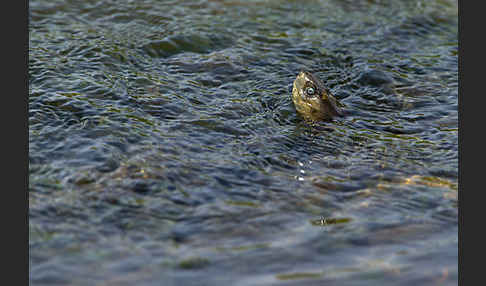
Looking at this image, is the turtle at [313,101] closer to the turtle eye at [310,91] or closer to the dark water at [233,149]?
the turtle eye at [310,91]

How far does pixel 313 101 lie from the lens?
689cm

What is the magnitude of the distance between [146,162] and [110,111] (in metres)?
1.20

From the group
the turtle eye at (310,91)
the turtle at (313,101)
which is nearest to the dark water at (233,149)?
the turtle at (313,101)

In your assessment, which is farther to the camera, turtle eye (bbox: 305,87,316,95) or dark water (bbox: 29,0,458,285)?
turtle eye (bbox: 305,87,316,95)

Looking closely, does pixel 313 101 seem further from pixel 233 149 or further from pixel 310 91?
pixel 233 149

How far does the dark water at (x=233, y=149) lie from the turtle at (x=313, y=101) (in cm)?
16

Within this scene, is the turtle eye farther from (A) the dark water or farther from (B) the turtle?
(A) the dark water

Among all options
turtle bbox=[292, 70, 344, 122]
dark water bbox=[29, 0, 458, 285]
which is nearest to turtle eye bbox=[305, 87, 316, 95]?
turtle bbox=[292, 70, 344, 122]

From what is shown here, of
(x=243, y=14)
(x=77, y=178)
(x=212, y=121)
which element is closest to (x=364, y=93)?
(x=212, y=121)

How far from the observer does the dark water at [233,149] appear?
4.45 m

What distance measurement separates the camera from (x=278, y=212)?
16.5 ft

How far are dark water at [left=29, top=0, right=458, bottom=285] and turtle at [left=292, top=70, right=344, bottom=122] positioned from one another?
0.54 ft

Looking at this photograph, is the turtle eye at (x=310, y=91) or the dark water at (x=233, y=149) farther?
the turtle eye at (x=310, y=91)

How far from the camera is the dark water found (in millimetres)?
4449
